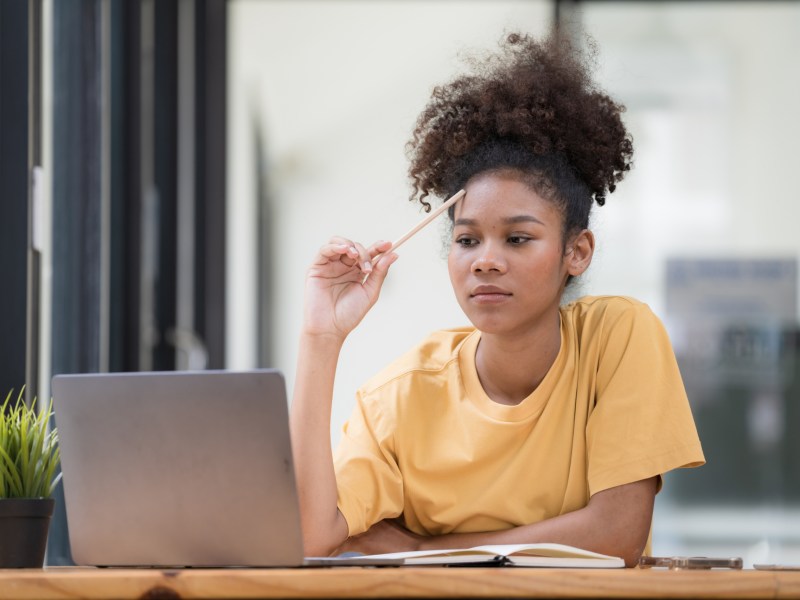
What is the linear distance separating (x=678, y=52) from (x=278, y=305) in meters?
1.90

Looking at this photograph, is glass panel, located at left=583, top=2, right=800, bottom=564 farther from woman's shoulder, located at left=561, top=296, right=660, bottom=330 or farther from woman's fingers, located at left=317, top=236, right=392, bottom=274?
woman's fingers, located at left=317, top=236, right=392, bottom=274

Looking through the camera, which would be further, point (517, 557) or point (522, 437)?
point (522, 437)

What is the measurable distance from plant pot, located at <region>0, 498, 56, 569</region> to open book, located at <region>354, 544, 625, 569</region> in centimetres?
40

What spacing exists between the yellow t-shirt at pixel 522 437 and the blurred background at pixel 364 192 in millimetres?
969

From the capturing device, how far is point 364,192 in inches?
194

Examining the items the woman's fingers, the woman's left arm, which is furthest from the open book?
the woman's fingers

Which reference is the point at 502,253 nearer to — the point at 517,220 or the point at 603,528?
the point at 517,220

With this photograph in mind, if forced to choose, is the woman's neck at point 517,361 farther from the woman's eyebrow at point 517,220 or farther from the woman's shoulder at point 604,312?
the woman's eyebrow at point 517,220

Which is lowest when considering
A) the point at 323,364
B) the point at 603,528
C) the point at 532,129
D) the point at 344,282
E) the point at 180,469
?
the point at 603,528

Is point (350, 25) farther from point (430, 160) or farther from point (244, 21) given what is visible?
point (430, 160)

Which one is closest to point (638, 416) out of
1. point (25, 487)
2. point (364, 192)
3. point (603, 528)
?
point (603, 528)

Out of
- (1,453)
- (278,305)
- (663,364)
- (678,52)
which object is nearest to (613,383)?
(663,364)

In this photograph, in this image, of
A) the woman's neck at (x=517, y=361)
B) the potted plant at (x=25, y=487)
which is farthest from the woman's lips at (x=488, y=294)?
the potted plant at (x=25, y=487)

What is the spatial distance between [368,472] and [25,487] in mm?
485
